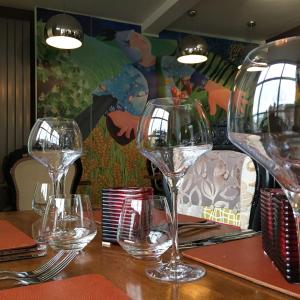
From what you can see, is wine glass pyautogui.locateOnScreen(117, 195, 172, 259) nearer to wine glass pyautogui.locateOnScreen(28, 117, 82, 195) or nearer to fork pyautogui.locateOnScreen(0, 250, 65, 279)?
fork pyautogui.locateOnScreen(0, 250, 65, 279)

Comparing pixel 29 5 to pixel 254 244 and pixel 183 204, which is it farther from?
pixel 254 244

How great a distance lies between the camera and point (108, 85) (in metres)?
4.60

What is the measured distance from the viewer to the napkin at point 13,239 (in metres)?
0.81

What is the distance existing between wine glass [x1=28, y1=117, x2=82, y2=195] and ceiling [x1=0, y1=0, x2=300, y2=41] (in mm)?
3183

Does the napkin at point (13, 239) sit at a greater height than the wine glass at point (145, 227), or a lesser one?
lesser

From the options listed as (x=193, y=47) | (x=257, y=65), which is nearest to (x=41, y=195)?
(x=257, y=65)

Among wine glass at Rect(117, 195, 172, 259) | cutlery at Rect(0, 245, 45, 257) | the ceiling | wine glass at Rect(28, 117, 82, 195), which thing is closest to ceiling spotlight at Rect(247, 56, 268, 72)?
wine glass at Rect(117, 195, 172, 259)

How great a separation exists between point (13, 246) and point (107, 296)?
367 millimetres

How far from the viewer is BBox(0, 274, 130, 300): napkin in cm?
51

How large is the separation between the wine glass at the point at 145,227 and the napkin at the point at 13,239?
233mm

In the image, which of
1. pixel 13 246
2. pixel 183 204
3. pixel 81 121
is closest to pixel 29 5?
pixel 81 121

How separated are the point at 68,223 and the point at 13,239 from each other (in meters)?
0.22

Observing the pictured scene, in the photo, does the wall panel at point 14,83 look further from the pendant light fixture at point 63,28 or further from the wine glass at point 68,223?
the wine glass at point 68,223

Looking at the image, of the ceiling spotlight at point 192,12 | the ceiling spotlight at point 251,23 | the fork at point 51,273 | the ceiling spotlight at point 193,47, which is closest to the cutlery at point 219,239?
the fork at point 51,273
